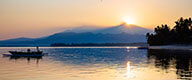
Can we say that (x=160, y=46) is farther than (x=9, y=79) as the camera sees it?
Yes

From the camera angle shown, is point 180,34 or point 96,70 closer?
point 96,70

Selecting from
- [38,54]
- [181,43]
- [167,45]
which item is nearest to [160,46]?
[167,45]

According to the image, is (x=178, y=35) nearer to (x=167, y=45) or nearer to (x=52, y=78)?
(x=167, y=45)

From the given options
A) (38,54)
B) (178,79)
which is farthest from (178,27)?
(178,79)

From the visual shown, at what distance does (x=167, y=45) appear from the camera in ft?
628

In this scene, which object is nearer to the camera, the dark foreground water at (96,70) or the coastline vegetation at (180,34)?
the dark foreground water at (96,70)

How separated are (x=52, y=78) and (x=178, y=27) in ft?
497

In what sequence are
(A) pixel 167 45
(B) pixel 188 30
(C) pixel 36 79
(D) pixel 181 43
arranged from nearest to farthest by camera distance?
(C) pixel 36 79, (B) pixel 188 30, (D) pixel 181 43, (A) pixel 167 45

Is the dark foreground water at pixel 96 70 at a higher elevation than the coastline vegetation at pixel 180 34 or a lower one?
lower

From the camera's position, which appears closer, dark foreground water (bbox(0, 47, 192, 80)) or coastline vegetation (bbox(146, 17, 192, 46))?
dark foreground water (bbox(0, 47, 192, 80))

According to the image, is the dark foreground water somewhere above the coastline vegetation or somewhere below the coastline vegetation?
below

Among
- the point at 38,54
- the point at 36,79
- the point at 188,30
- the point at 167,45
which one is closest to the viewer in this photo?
the point at 36,79

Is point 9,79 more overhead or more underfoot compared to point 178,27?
more underfoot

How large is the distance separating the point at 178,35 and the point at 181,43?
882 cm
